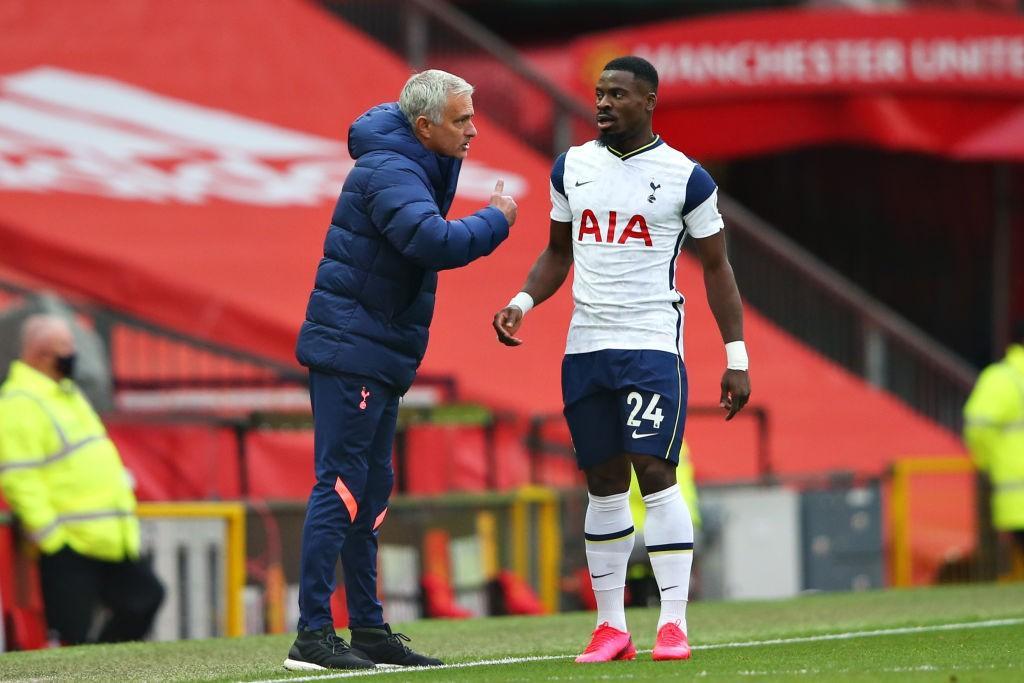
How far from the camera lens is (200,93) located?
1744 cm

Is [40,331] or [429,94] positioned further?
[40,331]

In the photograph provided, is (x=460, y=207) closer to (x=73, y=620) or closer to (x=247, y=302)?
(x=247, y=302)

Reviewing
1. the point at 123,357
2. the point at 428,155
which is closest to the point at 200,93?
the point at 123,357

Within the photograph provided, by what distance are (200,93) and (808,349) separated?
5941mm

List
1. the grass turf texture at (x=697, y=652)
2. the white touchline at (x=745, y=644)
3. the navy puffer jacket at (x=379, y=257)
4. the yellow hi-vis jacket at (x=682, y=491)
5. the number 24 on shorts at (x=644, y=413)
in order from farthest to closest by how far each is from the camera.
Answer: the yellow hi-vis jacket at (x=682, y=491) → the number 24 on shorts at (x=644, y=413) → the navy puffer jacket at (x=379, y=257) → the white touchline at (x=745, y=644) → the grass turf texture at (x=697, y=652)

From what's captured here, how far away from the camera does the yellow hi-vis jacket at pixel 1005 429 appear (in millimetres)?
13672

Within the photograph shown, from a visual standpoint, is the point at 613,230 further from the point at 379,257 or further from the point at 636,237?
the point at 379,257

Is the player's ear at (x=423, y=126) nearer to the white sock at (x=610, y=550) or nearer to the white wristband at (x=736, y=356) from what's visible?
the white wristband at (x=736, y=356)

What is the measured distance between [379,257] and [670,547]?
1437mm

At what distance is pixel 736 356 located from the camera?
712 cm

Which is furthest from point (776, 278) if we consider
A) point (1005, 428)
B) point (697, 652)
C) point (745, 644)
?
point (697, 652)

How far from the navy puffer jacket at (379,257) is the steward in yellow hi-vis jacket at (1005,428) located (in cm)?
751

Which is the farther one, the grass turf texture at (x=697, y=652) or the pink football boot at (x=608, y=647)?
the pink football boot at (x=608, y=647)

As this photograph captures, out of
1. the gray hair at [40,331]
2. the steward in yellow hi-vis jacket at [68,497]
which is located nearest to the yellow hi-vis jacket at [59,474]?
the steward in yellow hi-vis jacket at [68,497]
